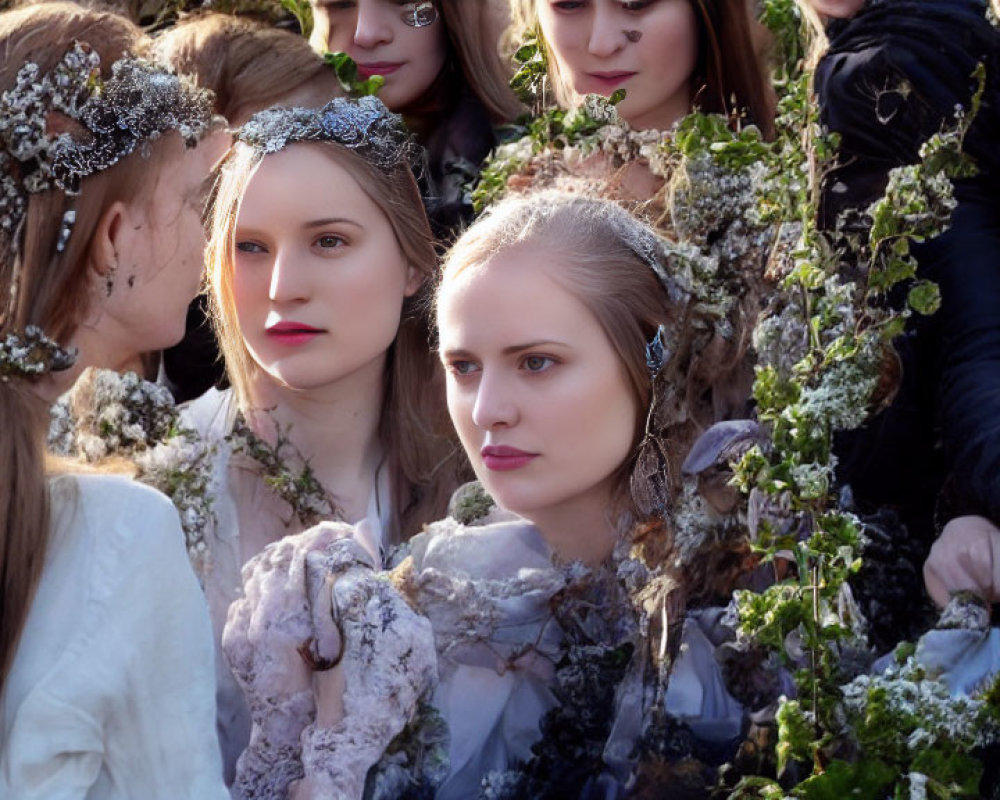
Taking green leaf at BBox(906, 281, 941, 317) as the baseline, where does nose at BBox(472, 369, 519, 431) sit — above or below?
below

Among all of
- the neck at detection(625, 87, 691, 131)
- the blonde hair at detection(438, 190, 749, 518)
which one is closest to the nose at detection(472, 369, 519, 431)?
the blonde hair at detection(438, 190, 749, 518)

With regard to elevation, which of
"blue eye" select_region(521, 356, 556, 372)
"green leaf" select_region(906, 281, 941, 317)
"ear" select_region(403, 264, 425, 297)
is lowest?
"ear" select_region(403, 264, 425, 297)

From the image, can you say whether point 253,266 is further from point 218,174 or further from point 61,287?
point 61,287

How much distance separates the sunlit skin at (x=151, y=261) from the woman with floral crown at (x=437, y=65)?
3.98 feet

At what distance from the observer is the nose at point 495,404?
10.8 ft

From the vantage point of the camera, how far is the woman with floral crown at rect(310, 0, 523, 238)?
15.7ft

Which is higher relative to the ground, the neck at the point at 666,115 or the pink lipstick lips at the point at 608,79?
the pink lipstick lips at the point at 608,79

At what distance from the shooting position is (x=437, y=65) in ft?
16.0

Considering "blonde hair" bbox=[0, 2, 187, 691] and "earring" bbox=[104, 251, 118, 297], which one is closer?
"blonde hair" bbox=[0, 2, 187, 691]

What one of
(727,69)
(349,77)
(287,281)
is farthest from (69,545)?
(727,69)

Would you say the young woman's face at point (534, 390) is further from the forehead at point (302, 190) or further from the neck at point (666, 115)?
the neck at point (666, 115)

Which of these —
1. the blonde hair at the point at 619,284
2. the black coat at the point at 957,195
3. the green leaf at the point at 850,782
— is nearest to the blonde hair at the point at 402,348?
the blonde hair at the point at 619,284

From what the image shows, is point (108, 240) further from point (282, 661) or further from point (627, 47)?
point (627, 47)

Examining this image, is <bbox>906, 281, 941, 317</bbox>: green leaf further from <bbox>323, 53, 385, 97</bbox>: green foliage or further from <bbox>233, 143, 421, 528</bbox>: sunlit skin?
<bbox>323, 53, 385, 97</bbox>: green foliage
